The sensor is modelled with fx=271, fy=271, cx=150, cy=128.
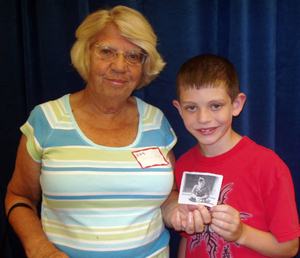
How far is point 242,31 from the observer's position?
65.7 inches

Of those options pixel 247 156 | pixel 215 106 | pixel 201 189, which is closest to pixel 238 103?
pixel 215 106

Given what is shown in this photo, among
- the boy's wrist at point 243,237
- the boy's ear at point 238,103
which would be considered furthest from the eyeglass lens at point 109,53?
the boy's wrist at point 243,237

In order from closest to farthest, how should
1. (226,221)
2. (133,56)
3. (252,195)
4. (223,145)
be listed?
(226,221), (252,195), (223,145), (133,56)

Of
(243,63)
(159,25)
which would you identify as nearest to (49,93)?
(159,25)

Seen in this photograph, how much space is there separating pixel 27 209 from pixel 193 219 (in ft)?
Answer: 3.06

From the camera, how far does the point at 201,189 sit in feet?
4.55

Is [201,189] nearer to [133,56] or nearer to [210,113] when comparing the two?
[210,113]

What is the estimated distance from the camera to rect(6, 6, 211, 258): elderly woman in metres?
1.38

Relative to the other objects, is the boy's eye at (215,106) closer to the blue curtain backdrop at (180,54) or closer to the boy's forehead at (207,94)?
the boy's forehead at (207,94)

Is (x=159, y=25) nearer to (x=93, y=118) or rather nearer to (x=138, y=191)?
(x=93, y=118)

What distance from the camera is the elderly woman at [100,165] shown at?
138 centimetres

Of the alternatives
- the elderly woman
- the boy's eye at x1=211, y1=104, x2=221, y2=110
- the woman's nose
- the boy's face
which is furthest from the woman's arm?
the boy's eye at x1=211, y1=104, x2=221, y2=110

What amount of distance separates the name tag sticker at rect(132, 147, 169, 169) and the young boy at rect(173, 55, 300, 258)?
21 centimetres

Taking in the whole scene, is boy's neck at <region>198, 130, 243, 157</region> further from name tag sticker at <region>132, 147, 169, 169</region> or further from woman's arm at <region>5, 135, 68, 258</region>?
woman's arm at <region>5, 135, 68, 258</region>
